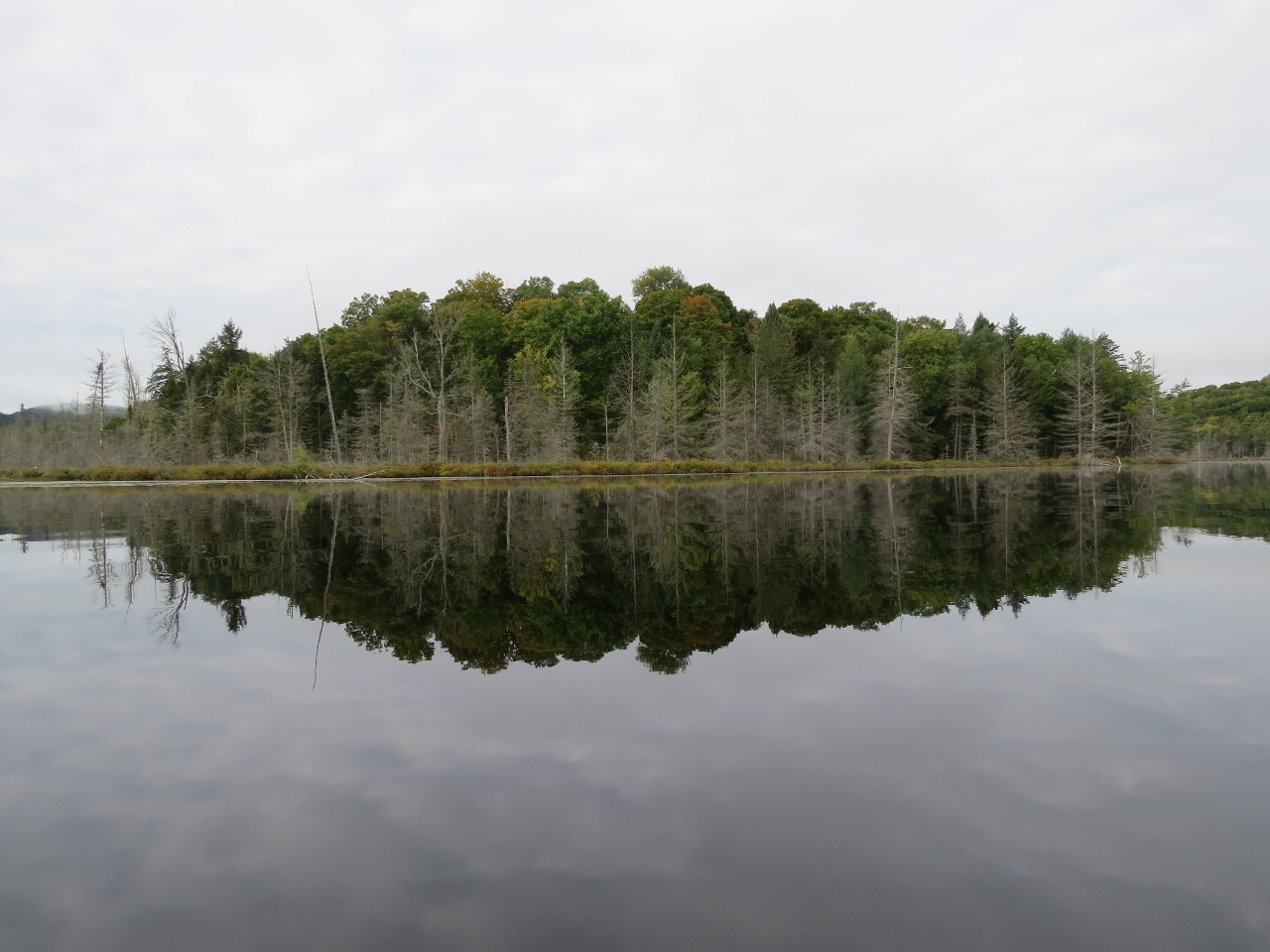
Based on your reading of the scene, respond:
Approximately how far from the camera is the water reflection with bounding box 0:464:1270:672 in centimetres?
768

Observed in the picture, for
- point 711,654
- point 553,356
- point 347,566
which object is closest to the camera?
point 711,654

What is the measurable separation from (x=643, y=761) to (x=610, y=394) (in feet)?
199

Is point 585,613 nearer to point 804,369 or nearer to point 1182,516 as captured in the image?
point 1182,516

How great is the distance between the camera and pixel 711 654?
6570 millimetres

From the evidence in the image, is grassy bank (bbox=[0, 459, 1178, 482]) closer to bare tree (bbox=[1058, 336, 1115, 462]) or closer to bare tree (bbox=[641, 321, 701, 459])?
bare tree (bbox=[641, 321, 701, 459])

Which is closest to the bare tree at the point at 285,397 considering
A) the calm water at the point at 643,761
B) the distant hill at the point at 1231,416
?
the calm water at the point at 643,761

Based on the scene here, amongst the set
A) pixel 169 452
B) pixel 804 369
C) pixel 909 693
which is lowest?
pixel 909 693

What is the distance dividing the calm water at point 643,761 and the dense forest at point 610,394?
43.8 m

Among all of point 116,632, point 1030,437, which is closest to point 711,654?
point 116,632

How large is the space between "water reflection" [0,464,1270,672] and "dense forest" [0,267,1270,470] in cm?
3226

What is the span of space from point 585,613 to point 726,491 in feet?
74.3

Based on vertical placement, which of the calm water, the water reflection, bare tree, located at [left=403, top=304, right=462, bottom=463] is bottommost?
the calm water

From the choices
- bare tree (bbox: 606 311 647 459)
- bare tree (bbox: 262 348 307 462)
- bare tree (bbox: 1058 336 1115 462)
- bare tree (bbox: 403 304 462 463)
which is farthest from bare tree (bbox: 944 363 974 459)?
bare tree (bbox: 262 348 307 462)

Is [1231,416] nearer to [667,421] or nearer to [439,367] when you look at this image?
[667,421]
